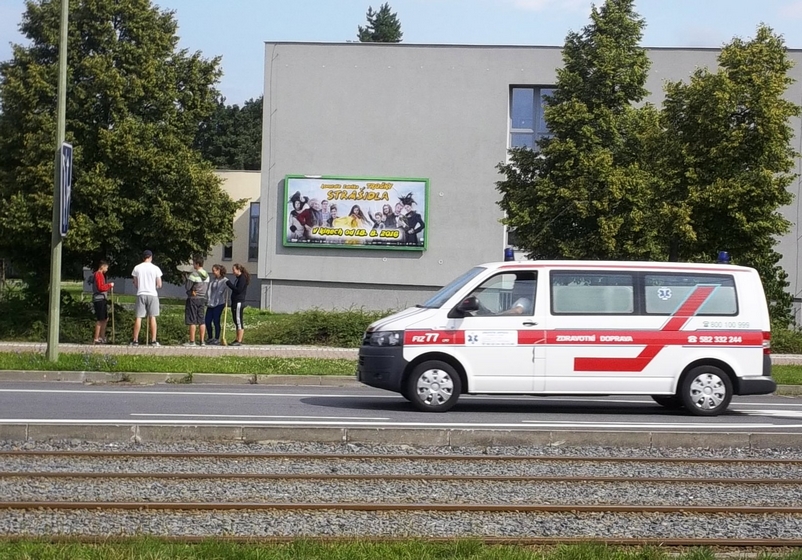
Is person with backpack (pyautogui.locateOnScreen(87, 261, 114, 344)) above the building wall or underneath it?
underneath

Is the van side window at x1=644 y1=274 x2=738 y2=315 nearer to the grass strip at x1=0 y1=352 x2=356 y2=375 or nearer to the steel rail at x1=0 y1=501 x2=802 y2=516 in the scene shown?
the steel rail at x1=0 y1=501 x2=802 y2=516

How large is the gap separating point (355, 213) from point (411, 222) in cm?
224

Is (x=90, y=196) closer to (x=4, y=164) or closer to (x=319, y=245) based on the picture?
(x=4, y=164)

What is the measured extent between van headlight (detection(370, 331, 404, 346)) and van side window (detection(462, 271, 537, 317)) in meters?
0.99

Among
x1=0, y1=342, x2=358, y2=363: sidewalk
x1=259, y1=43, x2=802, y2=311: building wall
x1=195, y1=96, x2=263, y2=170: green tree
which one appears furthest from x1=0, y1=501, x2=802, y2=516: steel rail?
x1=195, y1=96, x2=263, y2=170: green tree

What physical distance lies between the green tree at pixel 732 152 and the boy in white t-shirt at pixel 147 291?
11440mm

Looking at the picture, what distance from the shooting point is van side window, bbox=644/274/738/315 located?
1360 centimetres

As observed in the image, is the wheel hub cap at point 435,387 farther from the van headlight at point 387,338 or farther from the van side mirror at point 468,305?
the van side mirror at point 468,305

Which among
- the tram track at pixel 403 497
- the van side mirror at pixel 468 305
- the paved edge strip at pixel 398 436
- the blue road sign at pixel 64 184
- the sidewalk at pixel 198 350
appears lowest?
the tram track at pixel 403 497

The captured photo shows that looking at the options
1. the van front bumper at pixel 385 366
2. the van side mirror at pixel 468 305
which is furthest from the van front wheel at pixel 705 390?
the van front bumper at pixel 385 366

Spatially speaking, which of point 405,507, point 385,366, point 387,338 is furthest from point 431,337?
point 405,507

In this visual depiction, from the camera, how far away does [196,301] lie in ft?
72.0

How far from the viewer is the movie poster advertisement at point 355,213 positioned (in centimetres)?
4297

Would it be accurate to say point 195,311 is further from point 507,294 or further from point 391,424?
point 391,424
